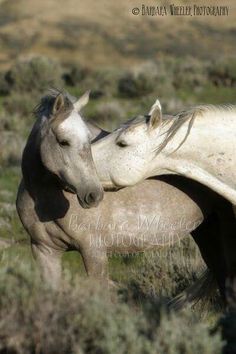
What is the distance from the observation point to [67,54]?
6488 centimetres

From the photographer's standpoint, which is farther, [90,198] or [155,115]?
[155,115]

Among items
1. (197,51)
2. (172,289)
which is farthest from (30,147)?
(197,51)

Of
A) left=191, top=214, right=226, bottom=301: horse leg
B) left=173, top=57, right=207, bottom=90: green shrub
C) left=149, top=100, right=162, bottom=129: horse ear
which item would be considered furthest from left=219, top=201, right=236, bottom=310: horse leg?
left=173, top=57, right=207, bottom=90: green shrub

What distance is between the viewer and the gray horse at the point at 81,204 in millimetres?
5441

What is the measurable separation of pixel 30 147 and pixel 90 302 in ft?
6.44

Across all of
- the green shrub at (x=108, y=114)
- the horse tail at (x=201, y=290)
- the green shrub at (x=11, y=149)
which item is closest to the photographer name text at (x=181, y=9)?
the green shrub at (x=108, y=114)

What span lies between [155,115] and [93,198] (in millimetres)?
726

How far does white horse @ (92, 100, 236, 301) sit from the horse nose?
0.97 ft

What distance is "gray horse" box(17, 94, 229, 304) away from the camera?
5441 mm

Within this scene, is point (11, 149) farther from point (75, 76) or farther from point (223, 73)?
point (75, 76)

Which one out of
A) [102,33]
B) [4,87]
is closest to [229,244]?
[4,87]

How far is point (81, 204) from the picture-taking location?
540 centimetres

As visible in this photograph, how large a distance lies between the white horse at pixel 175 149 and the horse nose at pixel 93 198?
11.7 inches

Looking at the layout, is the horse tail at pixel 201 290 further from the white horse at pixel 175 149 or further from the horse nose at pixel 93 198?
the horse nose at pixel 93 198
